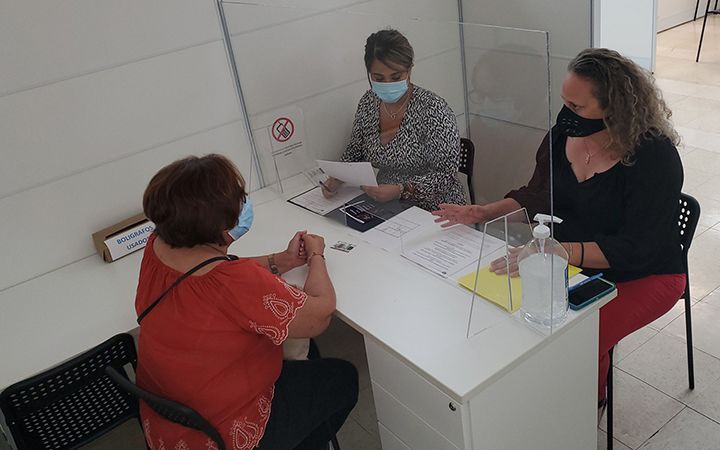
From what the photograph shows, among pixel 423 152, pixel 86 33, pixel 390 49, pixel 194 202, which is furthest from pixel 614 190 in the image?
pixel 86 33

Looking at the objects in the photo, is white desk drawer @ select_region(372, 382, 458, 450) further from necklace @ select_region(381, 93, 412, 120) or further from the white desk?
necklace @ select_region(381, 93, 412, 120)

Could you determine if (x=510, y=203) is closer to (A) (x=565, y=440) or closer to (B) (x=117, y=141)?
(A) (x=565, y=440)

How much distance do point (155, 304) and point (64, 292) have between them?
81cm

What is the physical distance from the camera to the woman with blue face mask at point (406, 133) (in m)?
2.02

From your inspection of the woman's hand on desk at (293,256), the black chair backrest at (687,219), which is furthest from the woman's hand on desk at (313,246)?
the black chair backrest at (687,219)

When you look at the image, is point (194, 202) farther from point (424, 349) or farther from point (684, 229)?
point (684, 229)

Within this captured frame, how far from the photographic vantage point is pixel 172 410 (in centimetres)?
150

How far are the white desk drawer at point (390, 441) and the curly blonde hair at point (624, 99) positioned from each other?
3.24 feet

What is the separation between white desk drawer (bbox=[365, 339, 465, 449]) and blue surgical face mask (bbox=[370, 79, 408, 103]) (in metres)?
0.79

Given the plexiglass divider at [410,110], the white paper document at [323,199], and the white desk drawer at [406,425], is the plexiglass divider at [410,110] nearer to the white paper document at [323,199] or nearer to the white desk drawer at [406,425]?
the white paper document at [323,199]

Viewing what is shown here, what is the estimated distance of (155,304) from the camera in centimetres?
156

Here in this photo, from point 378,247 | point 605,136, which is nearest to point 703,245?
point 605,136

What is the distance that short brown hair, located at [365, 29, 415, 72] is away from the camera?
2.02 metres

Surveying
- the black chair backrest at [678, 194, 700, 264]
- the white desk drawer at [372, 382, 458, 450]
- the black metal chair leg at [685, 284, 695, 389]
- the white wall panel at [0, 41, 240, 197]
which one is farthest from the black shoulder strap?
the black metal chair leg at [685, 284, 695, 389]
